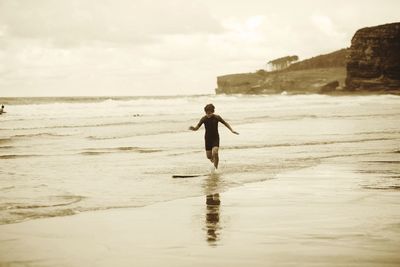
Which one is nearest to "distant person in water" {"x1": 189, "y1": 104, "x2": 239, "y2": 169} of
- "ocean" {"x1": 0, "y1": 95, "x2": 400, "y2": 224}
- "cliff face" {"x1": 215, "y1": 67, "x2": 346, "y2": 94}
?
"ocean" {"x1": 0, "y1": 95, "x2": 400, "y2": 224}

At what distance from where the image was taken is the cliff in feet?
329

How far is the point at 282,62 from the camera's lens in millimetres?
157375

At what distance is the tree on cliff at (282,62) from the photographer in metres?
157

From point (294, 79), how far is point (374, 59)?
26.9m

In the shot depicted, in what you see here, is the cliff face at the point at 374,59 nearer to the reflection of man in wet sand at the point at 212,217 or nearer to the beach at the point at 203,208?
the beach at the point at 203,208

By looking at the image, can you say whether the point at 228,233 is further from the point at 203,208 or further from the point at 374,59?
the point at 374,59

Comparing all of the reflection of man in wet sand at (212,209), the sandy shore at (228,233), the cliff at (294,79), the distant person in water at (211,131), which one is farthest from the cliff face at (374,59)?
the sandy shore at (228,233)

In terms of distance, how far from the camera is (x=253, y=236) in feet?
17.7

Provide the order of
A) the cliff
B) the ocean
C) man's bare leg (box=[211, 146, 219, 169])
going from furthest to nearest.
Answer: the cliff
man's bare leg (box=[211, 146, 219, 169])
the ocean

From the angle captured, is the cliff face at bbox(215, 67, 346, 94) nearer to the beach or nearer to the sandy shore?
the beach

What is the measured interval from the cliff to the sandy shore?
266ft

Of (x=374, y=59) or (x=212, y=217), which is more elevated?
(x=374, y=59)

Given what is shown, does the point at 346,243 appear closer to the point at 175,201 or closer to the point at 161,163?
the point at 175,201

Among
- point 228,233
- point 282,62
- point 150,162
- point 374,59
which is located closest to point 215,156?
point 150,162
